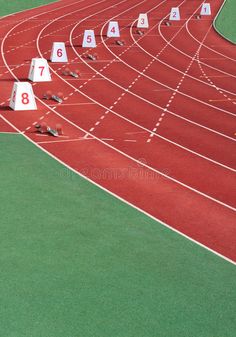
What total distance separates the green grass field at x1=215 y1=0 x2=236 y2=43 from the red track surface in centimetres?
93

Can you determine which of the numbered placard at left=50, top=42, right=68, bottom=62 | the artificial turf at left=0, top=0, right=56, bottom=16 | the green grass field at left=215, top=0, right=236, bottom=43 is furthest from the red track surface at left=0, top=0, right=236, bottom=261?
the artificial turf at left=0, top=0, right=56, bottom=16

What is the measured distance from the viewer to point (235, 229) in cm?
1390

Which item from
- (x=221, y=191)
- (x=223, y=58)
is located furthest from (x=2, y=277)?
(x=223, y=58)

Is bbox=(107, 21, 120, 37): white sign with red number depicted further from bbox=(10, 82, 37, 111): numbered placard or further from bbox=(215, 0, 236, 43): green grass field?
bbox=(10, 82, 37, 111): numbered placard

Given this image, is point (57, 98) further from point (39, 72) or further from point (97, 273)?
point (97, 273)

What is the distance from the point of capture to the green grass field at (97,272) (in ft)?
31.5

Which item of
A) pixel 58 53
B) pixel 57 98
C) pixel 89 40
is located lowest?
pixel 57 98

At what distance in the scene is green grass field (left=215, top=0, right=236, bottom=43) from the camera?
45994 millimetres

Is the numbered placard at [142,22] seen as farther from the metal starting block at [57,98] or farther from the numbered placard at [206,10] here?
the metal starting block at [57,98]

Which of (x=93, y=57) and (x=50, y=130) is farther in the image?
(x=93, y=57)

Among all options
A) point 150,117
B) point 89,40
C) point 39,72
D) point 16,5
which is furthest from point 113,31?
point 150,117

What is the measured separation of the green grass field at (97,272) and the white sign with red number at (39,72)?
1399cm

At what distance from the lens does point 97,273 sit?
11266 millimetres

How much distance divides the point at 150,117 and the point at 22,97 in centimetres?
521
